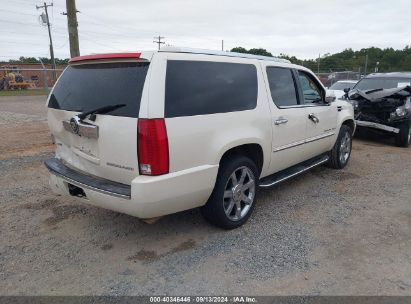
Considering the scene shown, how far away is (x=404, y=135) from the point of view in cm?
830

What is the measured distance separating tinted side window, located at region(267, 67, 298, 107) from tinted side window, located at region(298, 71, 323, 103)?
12.7 inches

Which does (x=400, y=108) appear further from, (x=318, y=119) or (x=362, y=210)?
(x=362, y=210)

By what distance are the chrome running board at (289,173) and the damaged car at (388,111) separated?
347cm

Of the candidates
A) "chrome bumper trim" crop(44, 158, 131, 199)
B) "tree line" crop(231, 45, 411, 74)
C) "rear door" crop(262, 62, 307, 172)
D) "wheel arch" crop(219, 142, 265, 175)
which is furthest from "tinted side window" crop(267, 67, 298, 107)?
"tree line" crop(231, 45, 411, 74)

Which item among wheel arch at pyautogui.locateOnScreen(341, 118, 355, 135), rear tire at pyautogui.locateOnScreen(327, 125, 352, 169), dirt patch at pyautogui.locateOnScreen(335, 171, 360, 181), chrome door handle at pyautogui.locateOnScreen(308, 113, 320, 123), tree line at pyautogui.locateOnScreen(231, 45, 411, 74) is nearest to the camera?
chrome door handle at pyautogui.locateOnScreen(308, 113, 320, 123)

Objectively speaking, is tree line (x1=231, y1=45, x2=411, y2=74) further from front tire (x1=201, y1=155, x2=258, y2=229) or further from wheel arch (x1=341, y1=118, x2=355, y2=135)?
front tire (x1=201, y1=155, x2=258, y2=229)

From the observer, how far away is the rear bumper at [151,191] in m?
3.03

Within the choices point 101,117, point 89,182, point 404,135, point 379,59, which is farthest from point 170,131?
point 379,59

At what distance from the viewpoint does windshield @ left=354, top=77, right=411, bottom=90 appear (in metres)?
9.66

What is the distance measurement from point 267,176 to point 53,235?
101 inches

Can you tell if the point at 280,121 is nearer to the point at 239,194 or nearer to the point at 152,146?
the point at 239,194

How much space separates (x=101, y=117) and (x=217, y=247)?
1666 mm

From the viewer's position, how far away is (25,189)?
5109 mm

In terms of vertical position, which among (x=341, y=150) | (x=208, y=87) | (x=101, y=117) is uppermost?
(x=208, y=87)
